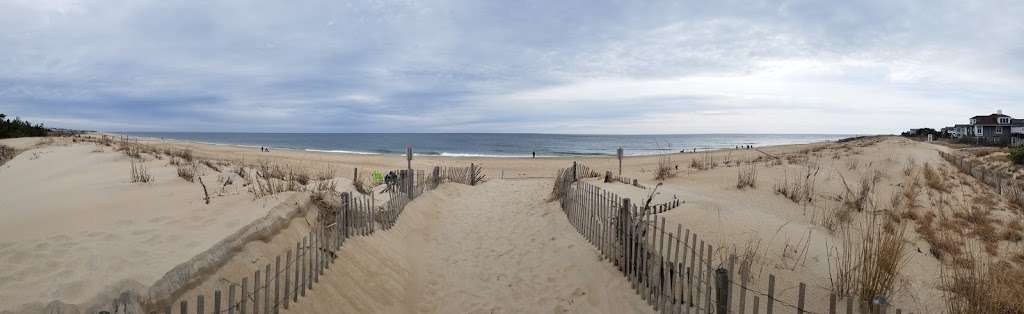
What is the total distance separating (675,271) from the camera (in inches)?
195

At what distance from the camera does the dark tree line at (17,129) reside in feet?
76.4

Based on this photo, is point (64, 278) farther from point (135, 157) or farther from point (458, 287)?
point (135, 157)

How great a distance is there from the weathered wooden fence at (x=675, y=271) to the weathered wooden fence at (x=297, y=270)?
3685 millimetres

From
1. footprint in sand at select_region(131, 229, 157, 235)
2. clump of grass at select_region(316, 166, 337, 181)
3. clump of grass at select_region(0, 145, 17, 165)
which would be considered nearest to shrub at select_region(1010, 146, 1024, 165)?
clump of grass at select_region(316, 166, 337, 181)

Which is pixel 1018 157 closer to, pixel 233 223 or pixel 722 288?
pixel 722 288

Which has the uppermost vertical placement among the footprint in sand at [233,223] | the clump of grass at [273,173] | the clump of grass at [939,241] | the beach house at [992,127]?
the beach house at [992,127]

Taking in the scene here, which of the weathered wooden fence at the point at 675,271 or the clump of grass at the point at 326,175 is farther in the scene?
the clump of grass at the point at 326,175

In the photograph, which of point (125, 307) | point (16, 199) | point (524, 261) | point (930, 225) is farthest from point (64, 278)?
point (930, 225)

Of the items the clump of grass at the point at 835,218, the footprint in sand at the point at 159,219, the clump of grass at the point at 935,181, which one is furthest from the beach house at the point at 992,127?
the footprint in sand at the point at 159,219

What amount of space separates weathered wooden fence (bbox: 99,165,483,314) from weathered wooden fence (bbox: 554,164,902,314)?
3.69 m

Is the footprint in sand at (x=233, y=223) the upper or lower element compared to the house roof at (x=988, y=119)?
lower

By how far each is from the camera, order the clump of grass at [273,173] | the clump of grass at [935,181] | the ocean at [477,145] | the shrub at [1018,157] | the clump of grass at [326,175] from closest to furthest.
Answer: the clump of grass at [273,173] → the clump of grass at [326,175] → the clump of grass at [935,181] → the shrub at [1018,157] → the ocean at [477,145]

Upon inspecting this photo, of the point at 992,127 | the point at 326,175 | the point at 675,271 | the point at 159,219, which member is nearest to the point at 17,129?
the point at 326,175

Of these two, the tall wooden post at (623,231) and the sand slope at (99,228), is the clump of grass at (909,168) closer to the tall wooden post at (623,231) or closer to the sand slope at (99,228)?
the tall wooden post at (623,231)
